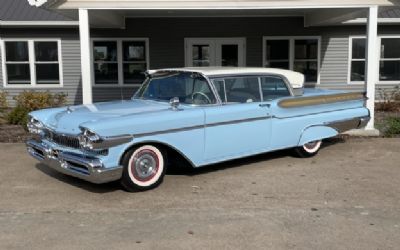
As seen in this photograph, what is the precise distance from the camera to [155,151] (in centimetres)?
575

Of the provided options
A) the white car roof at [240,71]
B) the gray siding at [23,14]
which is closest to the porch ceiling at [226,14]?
the gray siding at [23,14]

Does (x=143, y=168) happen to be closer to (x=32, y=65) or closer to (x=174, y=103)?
(x=174, y=103)

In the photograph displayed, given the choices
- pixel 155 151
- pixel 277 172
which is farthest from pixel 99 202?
pixel 277 172

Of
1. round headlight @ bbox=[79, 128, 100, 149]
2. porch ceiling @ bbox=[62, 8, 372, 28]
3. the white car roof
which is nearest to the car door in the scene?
the white car roof

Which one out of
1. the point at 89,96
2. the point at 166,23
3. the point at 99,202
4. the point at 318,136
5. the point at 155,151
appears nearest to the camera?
the point at 99,202

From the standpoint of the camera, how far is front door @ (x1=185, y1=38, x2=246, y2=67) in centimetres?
1457

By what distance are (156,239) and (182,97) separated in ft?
8.46

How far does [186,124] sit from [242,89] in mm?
1210

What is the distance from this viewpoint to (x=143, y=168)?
5707 millimetres

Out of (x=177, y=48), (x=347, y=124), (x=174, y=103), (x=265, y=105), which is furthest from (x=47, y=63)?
(x=347, y=124)

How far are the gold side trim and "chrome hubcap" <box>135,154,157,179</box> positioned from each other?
7.10ft

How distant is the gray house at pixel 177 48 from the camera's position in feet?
47.3

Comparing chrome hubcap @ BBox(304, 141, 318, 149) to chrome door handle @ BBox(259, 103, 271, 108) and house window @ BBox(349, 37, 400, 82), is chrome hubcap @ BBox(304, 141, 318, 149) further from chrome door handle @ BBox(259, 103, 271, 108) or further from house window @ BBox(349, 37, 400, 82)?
house window @ BBox(349, 37, 400, 82)

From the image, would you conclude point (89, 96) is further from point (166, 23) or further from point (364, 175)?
point (166, 23)
